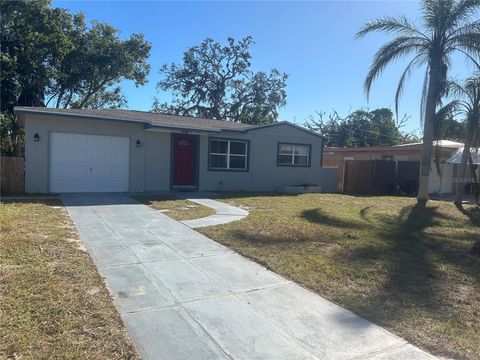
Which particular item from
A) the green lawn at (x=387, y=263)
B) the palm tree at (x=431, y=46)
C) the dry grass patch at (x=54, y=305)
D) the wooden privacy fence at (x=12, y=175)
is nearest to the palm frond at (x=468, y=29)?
the palm tree at (x=431, y=46)

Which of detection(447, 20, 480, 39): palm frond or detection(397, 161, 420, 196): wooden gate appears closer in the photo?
detection(447, 20, 480, 39): palm frond

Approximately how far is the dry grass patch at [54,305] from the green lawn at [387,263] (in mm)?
2401

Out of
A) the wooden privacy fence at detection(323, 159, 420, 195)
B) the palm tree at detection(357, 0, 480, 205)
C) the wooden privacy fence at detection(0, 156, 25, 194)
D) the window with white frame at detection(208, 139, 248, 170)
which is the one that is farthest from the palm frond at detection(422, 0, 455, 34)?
the wooden privacy fence at detection(0, 156, 25, 194)

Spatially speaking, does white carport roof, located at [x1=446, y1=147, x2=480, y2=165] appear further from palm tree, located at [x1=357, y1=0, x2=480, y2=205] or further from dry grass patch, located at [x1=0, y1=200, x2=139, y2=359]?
dry grass patch, located at [x1=0, y1=200, x2=139, y2=359]

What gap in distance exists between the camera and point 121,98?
2967 cm

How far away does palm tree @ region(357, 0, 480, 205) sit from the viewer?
41.2 feet

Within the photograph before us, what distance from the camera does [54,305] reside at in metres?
3.78

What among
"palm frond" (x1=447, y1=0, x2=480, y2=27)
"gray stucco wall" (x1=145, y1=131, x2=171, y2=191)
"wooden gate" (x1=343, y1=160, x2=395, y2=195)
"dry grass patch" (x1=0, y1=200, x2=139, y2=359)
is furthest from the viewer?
"wooden gate" (x1=343, y1=160, x2=395, y2=195)

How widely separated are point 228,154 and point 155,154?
3327 millimetres

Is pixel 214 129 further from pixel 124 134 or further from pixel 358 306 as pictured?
pixel 358 306

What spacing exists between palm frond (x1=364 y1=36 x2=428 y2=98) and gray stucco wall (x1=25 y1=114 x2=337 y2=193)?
5377mm

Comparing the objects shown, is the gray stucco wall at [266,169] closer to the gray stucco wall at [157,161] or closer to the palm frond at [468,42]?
the gray stucco wall at [157,161]

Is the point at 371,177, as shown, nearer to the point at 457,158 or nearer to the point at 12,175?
the point at 457,158

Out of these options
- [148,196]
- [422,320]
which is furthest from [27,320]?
[148,196]
